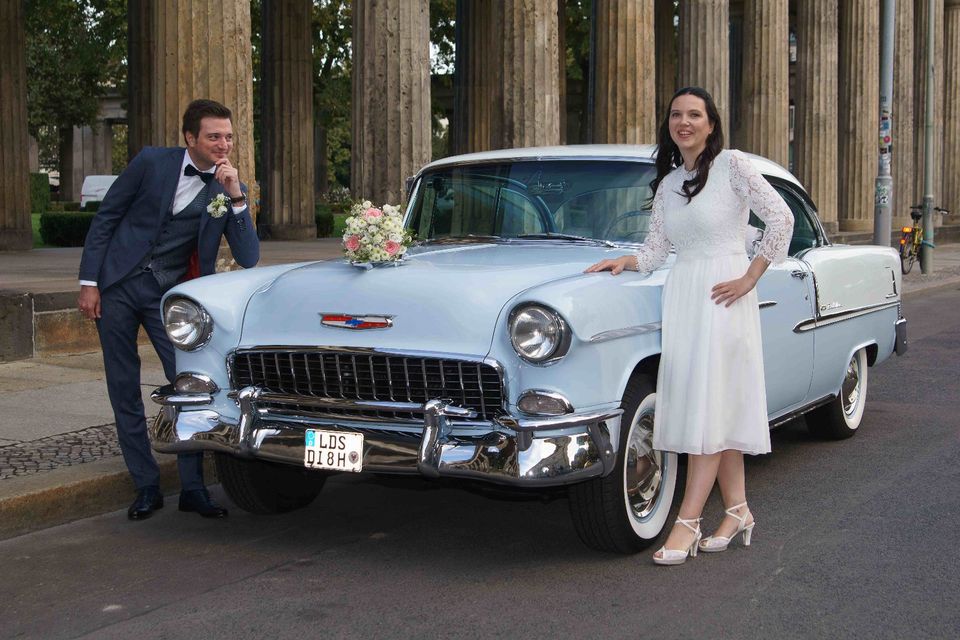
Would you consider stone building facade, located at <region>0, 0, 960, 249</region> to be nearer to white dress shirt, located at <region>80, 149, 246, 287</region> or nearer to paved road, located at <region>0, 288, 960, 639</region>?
white dress shirt, located at <region>80, 149, 246, 287</region>

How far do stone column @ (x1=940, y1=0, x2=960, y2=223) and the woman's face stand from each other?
123ft

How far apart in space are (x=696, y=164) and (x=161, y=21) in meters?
7.59

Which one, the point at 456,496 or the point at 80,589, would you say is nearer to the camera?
the point at 80,589

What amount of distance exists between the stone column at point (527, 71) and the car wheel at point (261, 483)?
9.77 m

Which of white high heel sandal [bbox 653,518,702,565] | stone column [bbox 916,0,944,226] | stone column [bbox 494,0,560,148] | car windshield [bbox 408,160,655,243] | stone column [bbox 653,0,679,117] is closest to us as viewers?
white high heel sandal [bbox 653,518,702,565]

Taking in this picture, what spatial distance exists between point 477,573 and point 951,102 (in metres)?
38.6

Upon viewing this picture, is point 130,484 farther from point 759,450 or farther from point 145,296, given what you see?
point 759,450

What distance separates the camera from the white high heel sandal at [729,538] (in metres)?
5.17

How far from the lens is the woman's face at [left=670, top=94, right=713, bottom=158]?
508 cm

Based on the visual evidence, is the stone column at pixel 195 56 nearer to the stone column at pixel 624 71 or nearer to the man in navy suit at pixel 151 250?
the man in navy suit at pixel 151 250

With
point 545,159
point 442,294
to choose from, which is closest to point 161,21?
point 545,159

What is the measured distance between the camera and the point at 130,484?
6.19 meters

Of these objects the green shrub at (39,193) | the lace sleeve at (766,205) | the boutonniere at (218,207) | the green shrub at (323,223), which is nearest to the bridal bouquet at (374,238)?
the boutonniere at (218,207)

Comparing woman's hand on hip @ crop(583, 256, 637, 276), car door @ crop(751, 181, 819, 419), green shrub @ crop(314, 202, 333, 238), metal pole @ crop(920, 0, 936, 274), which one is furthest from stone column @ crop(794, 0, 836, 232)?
woman's hand on hip @ crop(583, 256, 637, 276)
